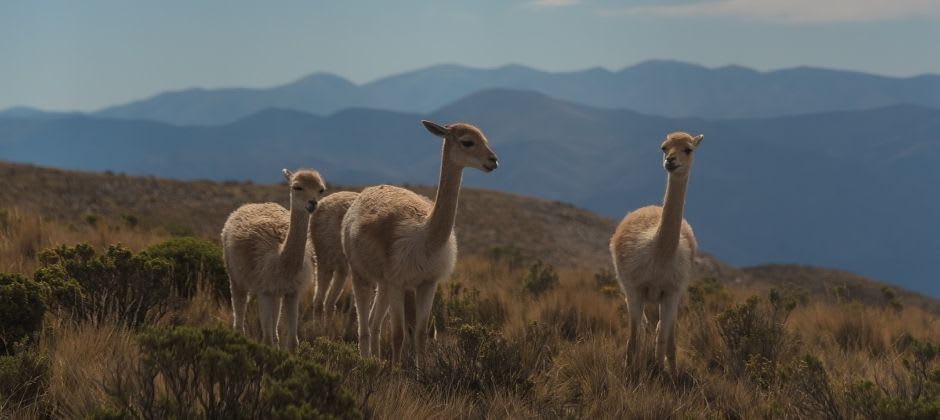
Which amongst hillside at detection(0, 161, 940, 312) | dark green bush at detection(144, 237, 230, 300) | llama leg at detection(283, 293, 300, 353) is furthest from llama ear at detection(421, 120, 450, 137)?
hillside at detection(0, 161, 940, 312)

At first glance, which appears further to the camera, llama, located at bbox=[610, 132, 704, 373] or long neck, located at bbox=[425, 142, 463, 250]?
llama, located at bbox=[610, 132, 704, 373]

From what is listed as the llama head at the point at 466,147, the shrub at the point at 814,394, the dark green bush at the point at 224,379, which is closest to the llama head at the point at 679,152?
the llama head at the point at 466,147

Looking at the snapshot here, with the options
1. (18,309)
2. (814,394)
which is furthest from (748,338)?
(18,309)

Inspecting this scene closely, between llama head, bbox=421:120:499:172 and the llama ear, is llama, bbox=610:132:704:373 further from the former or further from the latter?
the llama ear

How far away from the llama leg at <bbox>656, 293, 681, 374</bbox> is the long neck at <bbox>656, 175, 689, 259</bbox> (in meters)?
0.40

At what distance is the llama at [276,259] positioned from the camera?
6.06m

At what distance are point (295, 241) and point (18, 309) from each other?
1.96 m

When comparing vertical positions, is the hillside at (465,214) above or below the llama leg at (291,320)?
below

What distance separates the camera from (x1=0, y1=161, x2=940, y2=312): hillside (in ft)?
83.3

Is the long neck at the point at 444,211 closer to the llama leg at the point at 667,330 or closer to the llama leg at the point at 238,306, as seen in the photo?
the llama leg at the point at 238,306

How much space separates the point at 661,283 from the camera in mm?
6410

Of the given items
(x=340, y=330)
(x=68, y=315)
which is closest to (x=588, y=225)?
(x=340, y=330)

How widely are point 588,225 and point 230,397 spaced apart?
107 ft

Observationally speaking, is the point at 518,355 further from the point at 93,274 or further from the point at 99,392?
the point at 93,274
